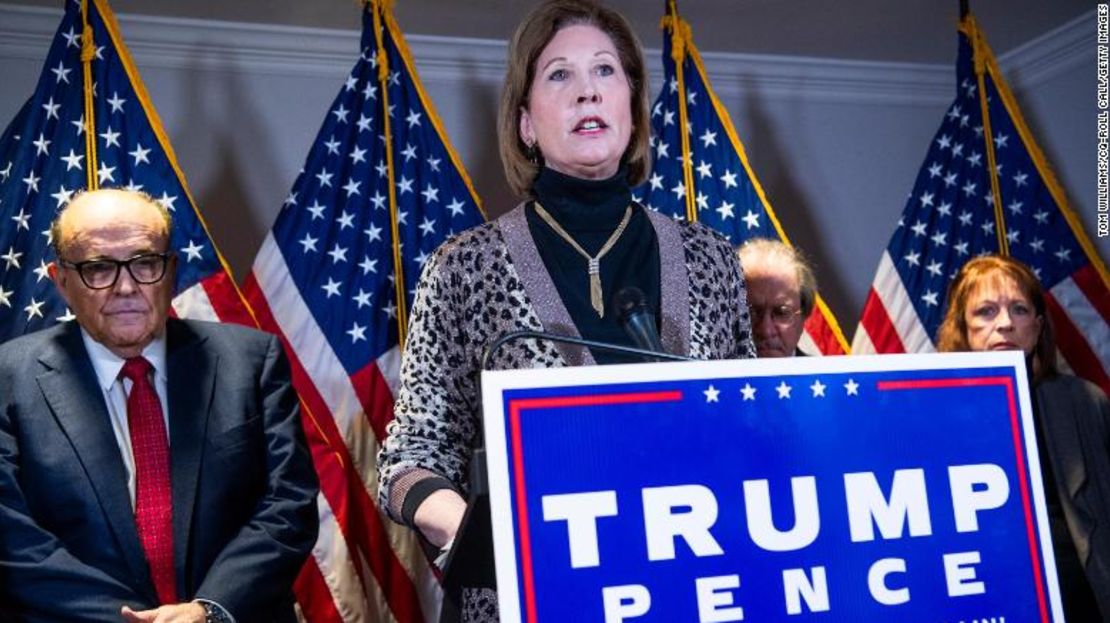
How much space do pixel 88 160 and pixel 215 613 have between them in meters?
1.46

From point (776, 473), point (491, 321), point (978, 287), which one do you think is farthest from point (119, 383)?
point (978, 287)

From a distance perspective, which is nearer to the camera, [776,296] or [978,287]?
[776,296]

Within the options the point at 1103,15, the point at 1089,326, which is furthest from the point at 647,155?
the point at 1103,15

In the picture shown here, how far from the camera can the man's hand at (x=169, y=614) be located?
2092 millimetres

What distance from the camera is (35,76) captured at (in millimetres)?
4035

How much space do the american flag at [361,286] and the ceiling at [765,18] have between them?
692 millimetres

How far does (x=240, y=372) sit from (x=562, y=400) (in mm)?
1752

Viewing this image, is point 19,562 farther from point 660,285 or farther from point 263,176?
point 263,176

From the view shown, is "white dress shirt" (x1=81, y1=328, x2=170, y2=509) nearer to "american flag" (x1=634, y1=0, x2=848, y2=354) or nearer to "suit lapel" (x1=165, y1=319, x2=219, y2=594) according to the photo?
"suit lapel" (x1=165, y1=319, x2=219, y2=594)

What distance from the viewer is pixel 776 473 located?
92 centimetres

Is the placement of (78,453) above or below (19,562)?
above

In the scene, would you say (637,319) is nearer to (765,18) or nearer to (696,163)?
(696,163)

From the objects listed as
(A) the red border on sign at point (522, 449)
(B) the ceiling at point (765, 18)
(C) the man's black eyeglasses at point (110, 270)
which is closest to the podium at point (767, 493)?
(A) the red border on sign at point (522, 449)

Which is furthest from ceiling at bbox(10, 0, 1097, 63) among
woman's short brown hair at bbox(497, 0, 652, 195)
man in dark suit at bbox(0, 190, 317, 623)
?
woman's short brown hair at bbox(497, 0, 652, 195)
